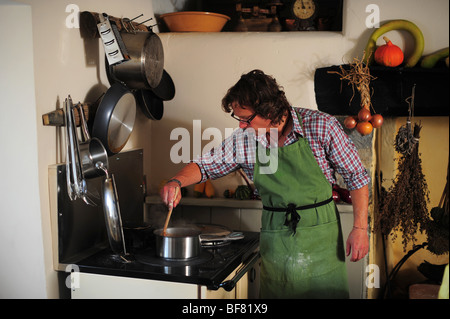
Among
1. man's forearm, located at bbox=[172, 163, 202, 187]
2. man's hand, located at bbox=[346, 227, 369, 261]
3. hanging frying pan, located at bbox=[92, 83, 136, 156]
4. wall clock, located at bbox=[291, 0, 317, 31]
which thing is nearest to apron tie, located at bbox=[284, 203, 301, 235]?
man's hand, located at bbox=[346, 227, 369, 261]

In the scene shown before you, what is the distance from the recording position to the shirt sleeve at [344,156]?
1.36 meters

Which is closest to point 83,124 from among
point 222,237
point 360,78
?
point 222,237

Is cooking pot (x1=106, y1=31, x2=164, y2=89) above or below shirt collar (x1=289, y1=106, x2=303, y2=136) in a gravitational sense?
above

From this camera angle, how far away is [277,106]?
4.38 feet

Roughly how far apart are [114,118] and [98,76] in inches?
7.0

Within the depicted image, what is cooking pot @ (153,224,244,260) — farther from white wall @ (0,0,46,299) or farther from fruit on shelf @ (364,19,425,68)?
fruit on shelf @ (364,19,425,68)

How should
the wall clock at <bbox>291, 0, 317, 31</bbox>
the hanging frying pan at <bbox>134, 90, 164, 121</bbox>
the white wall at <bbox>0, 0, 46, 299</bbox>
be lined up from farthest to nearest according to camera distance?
the wall clock at <bbox>291, 0, 317, 31</bbox> → the hanging frying pan at <bbox>134, 90, 164, 121</bbox> → the white wall at <bbox>0, 0, 46, 299</bbox>

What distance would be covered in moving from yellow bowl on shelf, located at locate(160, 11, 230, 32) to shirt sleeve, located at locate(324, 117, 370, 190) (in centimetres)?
75

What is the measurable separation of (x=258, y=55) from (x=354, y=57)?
0.35 meters

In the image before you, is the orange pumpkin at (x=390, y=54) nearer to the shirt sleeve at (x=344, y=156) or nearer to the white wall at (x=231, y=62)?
the white wall at (x=231, y=62)

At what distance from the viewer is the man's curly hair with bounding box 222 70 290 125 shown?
131 cm

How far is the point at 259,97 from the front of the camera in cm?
131
